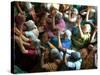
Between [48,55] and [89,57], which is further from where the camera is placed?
[89,57]

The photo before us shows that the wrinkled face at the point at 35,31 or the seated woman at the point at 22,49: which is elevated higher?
the wrinkled face at the point at 35,31

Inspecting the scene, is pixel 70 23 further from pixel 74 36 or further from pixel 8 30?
pixel 8 30

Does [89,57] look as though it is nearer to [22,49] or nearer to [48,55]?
[48,55]

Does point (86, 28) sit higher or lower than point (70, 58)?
higher

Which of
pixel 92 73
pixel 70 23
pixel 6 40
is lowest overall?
pixel 92 73

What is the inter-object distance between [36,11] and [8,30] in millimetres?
238

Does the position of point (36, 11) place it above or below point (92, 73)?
above

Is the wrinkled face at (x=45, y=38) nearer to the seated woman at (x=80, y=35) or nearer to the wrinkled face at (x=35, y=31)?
the wrinkled face at (x=35, y=31)

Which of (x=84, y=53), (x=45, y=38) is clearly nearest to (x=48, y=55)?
(x=45, y=38)

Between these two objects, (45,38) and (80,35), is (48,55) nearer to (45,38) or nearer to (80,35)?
(45,38)

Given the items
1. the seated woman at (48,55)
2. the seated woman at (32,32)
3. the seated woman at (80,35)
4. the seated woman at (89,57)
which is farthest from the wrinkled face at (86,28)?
the seated woman at (32,32)

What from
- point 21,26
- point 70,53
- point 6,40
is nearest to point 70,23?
point 70,53

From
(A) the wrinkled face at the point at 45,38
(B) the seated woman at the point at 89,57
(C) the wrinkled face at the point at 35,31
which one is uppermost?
(C) the wrinkled face at the point at 35,31

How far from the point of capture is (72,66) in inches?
67.4
